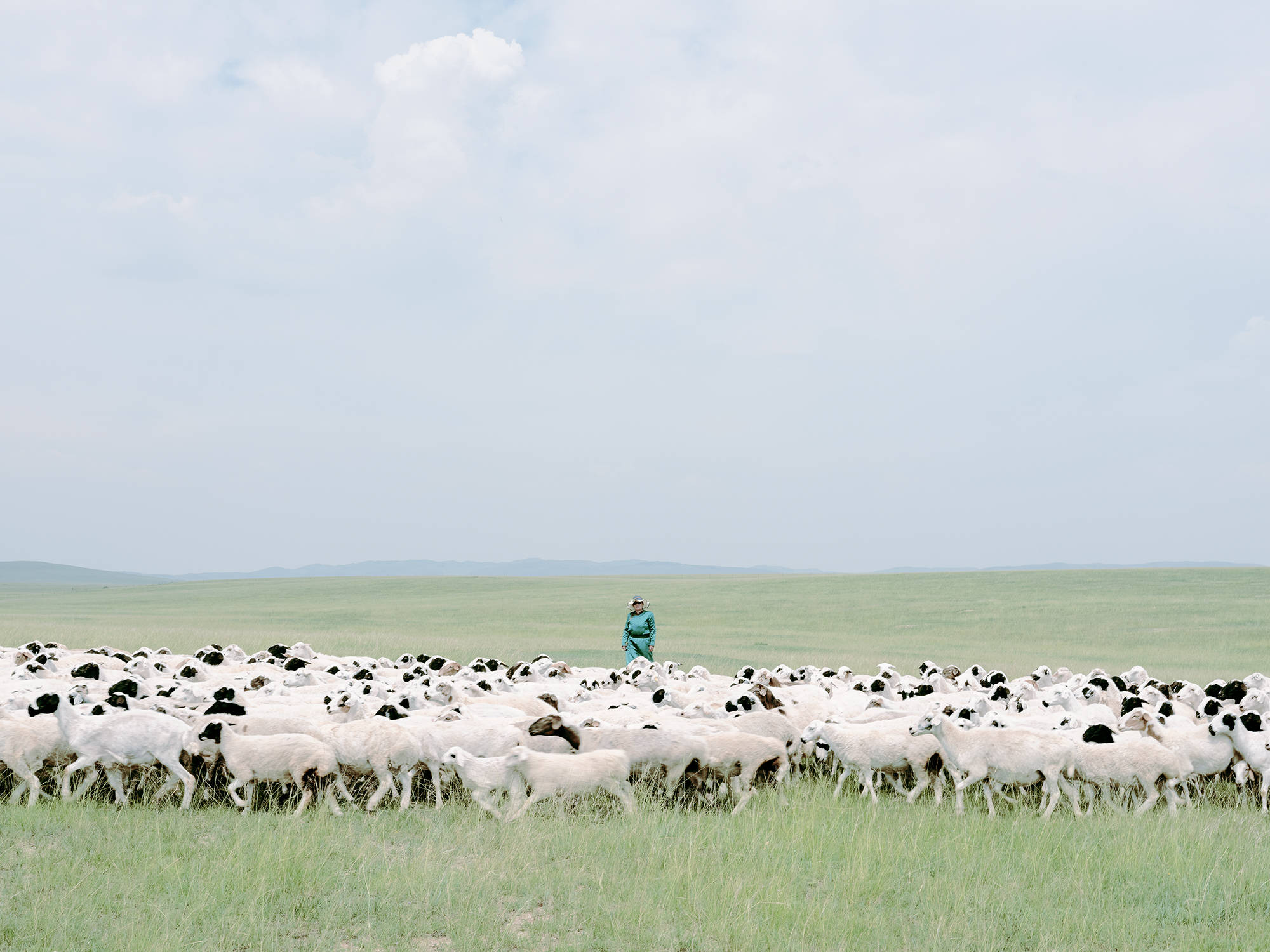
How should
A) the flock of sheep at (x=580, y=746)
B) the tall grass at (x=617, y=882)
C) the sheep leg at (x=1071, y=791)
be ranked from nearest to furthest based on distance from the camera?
the tall grass at (x=617, y=882), the flock of sheep at (x=580, y=746), the sheep leg at (x=1071, y=791)

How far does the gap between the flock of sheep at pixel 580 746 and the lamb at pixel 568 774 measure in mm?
16

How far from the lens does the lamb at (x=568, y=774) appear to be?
28.6 feet

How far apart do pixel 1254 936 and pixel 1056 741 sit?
283cm

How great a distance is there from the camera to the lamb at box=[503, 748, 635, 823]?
28.6 ft

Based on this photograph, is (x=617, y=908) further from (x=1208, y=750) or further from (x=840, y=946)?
(x=1208, y=750)

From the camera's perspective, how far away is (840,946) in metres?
6.33

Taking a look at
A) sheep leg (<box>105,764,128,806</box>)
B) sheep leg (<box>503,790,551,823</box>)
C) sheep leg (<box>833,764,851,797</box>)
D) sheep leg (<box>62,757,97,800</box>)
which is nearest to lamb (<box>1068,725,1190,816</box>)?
sheep leg (<box>833,764,851,797</box>)

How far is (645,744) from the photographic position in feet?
31.7

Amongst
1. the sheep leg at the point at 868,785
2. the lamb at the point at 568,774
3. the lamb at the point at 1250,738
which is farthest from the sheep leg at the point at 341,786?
the lamb at the point at 1250,738

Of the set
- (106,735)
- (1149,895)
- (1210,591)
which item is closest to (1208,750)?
(1149,895)

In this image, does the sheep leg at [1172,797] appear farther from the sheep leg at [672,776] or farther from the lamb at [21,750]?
the lamb at [21,750]

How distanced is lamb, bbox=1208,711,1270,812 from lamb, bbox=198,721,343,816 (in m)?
9.07

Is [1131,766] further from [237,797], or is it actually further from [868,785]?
[237,797]

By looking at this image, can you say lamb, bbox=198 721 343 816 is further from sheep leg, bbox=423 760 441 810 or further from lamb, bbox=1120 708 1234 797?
lamb, bbox=1120 708 1234 797
